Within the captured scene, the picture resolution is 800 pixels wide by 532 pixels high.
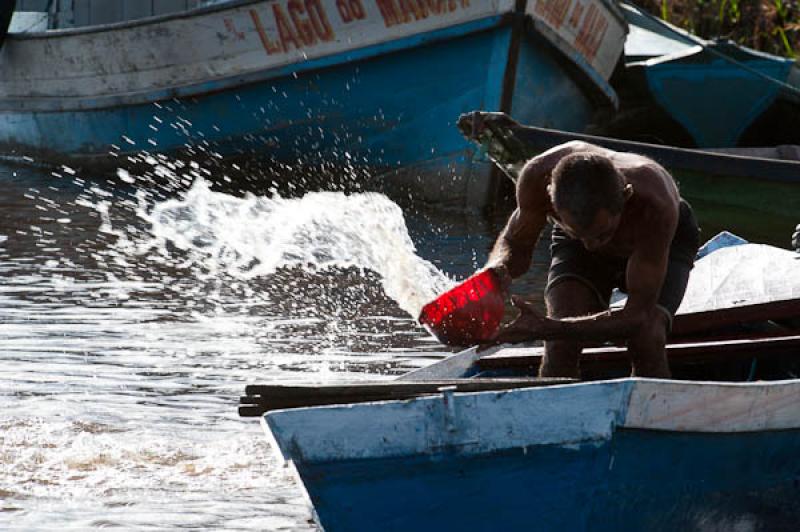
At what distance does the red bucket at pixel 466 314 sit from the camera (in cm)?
465

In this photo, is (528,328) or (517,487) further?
(528,328)

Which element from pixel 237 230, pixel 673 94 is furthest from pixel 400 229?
pixel 673 94

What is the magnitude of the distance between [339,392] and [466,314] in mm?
639

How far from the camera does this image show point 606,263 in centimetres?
505

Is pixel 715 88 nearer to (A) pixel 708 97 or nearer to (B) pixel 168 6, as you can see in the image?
(A) pixel 708 97

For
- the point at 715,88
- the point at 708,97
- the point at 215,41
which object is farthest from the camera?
the point at 708,97

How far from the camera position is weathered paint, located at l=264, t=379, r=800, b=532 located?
3879 millimetres

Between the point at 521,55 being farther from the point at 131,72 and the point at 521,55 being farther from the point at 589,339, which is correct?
the point at 589,339

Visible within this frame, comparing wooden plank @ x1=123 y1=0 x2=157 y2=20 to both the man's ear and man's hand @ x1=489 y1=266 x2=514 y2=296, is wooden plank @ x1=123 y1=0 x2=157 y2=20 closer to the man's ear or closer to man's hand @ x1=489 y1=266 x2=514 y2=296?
man's hand @ x1=489 y1=266 x2=514 y2=296

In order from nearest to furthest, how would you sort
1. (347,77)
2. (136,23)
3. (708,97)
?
1. (347,77)
2. (136,23)
3. (708,97)

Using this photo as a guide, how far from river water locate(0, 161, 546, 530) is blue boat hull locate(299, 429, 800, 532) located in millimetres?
1017

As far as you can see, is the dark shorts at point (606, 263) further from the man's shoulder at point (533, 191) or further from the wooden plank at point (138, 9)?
the wooden plank at point (138, 9)

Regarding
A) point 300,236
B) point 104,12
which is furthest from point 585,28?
point 104,12

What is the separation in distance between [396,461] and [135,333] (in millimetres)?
4213
